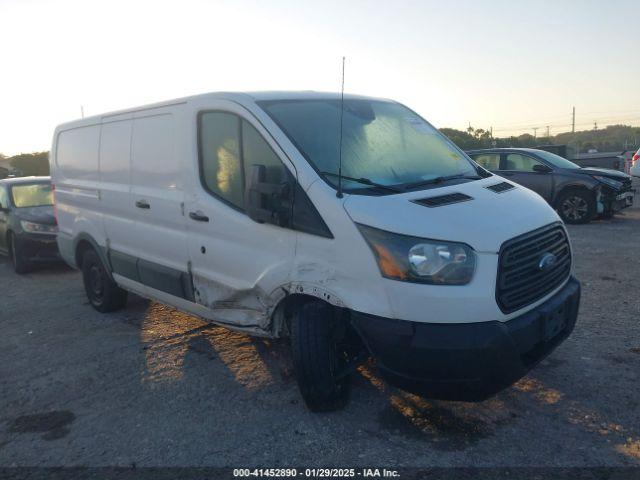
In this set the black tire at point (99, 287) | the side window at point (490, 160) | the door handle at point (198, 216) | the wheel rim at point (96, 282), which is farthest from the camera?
the side window at point (490, 160)

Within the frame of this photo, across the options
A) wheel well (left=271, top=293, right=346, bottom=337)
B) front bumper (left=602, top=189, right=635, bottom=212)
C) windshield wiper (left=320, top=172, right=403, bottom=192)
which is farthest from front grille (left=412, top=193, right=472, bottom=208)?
front bumper (left=602, top=189, right=635, bottom=212)

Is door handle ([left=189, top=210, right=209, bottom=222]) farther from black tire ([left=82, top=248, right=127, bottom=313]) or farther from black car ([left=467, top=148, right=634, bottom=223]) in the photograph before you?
black car ([left=467, top=148, right=634, bottom=223])

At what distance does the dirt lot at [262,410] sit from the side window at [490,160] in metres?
6.82

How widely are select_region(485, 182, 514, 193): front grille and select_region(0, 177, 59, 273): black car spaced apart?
287 inches

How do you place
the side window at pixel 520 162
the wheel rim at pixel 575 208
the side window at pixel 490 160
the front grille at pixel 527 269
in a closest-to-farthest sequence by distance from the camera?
1. the front grille at pixel 527 269
2. the wheel rim at pixel 575 208
3. the side window at pixel 520 162
4. the side window at pixel 490 160

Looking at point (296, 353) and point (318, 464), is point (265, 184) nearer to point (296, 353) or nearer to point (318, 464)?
point (296, 353)

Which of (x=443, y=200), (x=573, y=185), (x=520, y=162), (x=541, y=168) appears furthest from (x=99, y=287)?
(x=573, y=185)

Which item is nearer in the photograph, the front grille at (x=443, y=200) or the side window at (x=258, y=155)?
the front grille at (x=443, y=200)

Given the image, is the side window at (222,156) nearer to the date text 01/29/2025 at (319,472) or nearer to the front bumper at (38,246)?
the date text 01/29/2025 at (319,472)

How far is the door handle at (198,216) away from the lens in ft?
13.5

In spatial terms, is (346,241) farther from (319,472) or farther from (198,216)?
(198,216)

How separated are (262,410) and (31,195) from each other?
293 inches

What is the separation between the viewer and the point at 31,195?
9.40 metres

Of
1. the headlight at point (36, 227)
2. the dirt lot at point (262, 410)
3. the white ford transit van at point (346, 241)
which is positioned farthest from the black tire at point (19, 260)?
the white ford transit van at point (346, 241)
